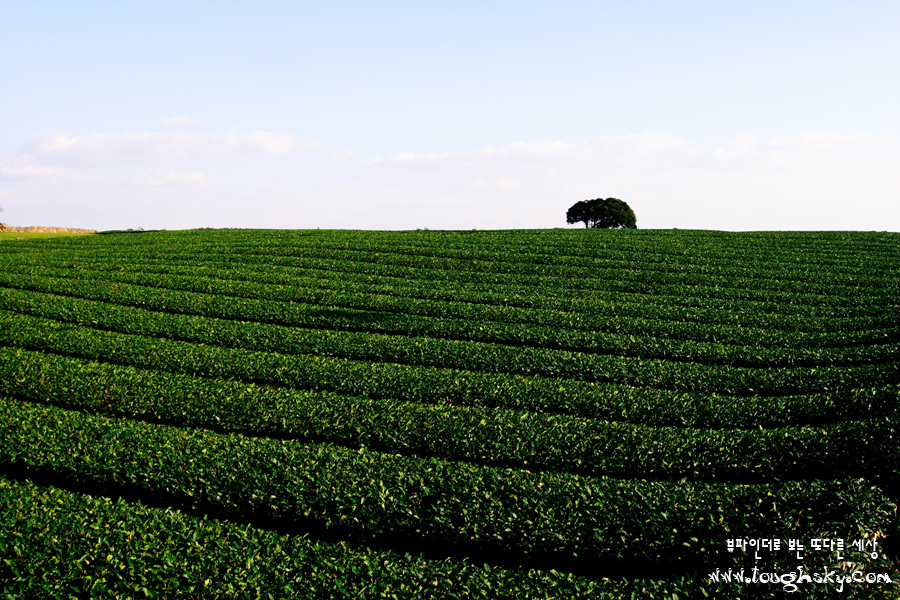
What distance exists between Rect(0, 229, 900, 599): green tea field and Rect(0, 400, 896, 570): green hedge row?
4 centimetres

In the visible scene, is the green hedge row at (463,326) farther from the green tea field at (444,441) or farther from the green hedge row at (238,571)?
the green hedge row at (238,571)

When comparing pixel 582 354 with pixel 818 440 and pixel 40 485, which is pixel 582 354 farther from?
pixel 40 485

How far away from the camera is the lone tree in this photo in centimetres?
6228

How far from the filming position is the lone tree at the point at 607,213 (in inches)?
2452

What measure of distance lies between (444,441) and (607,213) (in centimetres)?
5526

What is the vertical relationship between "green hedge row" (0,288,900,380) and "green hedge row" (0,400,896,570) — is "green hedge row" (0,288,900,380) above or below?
above

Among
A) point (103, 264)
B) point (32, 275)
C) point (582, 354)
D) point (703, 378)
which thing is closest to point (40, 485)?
point (582, 354)

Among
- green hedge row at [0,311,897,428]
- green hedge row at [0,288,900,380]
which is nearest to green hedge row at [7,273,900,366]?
green hedge row at [0,288,900,380]

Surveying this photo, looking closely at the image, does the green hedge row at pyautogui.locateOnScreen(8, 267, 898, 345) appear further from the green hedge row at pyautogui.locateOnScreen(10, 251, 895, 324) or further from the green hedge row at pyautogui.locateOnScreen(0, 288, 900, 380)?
the green hedge row at pyautogui.locateOnScreen(0, 288, 900, 380)

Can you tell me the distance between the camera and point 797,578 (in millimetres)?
7879

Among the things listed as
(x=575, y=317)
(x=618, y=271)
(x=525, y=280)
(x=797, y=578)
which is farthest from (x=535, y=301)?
(x=797, y=578)

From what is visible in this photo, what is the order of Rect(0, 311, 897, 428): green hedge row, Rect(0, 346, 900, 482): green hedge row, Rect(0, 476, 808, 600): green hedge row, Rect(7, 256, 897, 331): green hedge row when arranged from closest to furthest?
1. Rect(0, 476, 808, 600): green hedge row
2. Rect(0, 346, 900, 482): green hedge row
3. Rect(0, 311, 897, 428): green hedge row
4. Rect(7, 256, 897, 331): green hedge row

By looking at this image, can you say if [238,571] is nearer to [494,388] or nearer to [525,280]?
[494,388]

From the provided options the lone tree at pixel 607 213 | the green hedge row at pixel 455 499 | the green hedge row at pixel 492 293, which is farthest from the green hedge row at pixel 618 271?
the lone tree at pixel 607 213
